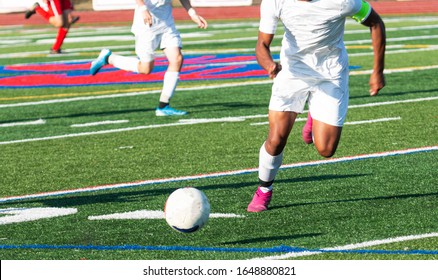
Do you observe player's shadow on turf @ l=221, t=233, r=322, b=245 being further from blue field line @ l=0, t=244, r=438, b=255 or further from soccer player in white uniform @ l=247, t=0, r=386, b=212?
soccer player in white uniform @ l=247, t=0, r=386, b=212

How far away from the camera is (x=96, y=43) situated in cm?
2838

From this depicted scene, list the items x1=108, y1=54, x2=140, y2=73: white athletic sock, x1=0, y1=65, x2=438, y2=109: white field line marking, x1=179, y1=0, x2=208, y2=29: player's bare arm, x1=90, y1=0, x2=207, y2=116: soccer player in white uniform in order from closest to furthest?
1. x1=179, y1=0, x2=208, y2=29: player's bare arm
2. x1=90, y1=0, x2=207, y2=116: soccer player in white uniform
3. x1=108, y1=54, x2=140, y2=73: white athletic sock
4. x1=0, y1=65, x2=438, y2=109: white field line marking

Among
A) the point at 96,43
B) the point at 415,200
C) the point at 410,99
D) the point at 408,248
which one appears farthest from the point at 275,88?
the point at 96,43

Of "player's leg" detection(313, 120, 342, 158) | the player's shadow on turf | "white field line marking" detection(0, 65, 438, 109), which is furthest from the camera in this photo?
"white field line marking" detection(0, 65, 438, 109)

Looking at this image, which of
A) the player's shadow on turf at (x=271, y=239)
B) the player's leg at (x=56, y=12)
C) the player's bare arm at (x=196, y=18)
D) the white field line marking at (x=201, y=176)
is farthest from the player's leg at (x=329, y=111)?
the player's leg at (x=56, y=12)

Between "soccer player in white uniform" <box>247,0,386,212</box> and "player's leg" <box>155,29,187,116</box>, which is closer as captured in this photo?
"soccer player in white uniform" <box>247,0,386,212</box>

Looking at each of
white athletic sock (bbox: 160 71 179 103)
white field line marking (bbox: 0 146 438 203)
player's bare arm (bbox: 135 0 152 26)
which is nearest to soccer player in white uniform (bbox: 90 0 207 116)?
white athletic sock (bbox: 160 71 179 103)

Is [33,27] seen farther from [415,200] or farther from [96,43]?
[415,200]

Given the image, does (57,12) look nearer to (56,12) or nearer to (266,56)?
(56,12)

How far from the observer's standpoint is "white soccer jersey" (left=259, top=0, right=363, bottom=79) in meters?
8.02

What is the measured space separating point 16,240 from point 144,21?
6277mm

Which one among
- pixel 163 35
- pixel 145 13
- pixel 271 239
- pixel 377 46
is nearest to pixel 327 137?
pixel 377 46

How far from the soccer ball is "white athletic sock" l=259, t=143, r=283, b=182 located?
1058 mm

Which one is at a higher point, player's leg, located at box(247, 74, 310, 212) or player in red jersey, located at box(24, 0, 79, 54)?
player's leg, located at box(247, 74, 310, 212)
